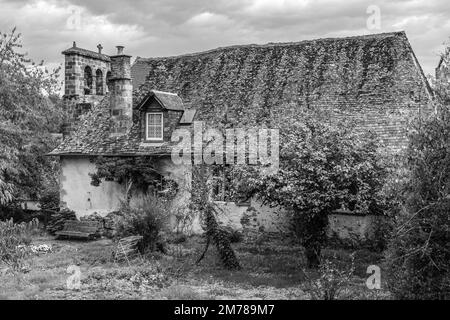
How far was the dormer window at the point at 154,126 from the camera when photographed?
2211cm

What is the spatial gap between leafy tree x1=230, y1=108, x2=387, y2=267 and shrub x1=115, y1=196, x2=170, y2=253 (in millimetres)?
2880

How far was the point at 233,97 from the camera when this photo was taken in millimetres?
22578

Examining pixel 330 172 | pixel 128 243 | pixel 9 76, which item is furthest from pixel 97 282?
pixel 9 76

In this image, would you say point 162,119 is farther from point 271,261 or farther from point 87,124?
point 271,261

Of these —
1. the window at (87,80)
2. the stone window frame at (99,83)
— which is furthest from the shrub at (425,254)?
the stone window frame at (99,83)

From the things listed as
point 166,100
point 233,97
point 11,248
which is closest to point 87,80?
point 166,100

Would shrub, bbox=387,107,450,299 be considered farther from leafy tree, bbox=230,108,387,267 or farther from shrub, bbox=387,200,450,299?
leafy tree, bbox=230,108,387,267

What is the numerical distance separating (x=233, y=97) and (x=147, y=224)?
7719 mm

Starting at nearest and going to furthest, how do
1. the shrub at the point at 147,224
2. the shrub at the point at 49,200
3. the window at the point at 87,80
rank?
the shrub at the point at 147,224, the shrub at the point at 49,200, the window at the point at 87,80

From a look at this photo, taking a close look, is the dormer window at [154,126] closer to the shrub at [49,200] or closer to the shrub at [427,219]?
the shrub at [49,200]

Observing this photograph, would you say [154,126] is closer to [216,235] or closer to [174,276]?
[216,235]

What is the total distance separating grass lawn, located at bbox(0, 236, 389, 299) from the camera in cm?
1257

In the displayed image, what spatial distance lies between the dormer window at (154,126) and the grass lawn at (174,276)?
530 centimetres

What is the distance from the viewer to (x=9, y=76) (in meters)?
26.4
